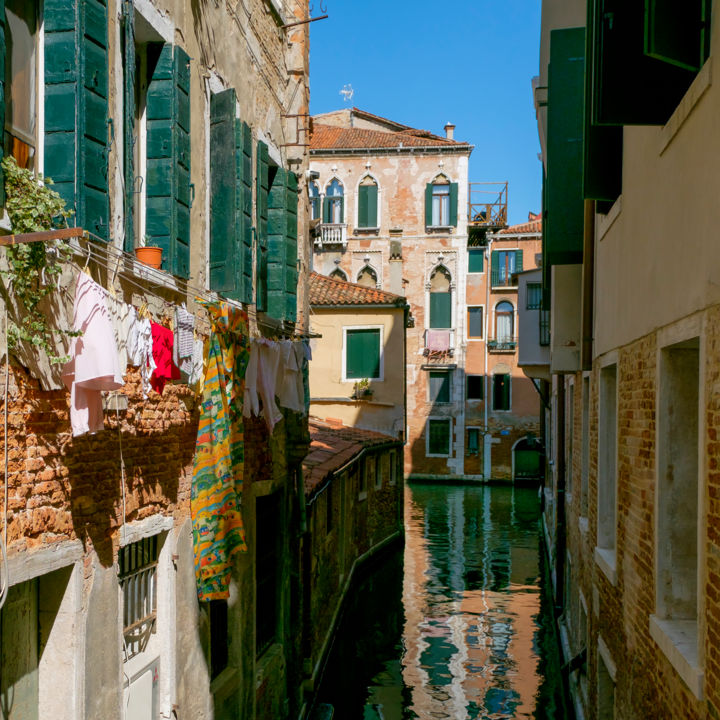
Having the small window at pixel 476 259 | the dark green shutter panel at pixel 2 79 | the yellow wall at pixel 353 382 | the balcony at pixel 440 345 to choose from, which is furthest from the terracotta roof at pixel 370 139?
the dark green shutter panel at pixel 2 79

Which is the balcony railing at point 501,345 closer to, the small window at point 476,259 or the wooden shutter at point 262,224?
the small window at point 476,259

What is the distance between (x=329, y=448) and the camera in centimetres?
1633

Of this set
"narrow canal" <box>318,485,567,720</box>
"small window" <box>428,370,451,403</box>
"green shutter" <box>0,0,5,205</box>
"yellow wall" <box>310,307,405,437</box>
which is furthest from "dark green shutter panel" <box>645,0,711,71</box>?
"small window" <box>428,370,451,403</box>

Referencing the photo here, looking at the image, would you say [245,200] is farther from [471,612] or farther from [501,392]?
[501,392]

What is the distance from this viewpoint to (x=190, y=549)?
19.5 ft

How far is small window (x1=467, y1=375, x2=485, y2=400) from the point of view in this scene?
3581 cm

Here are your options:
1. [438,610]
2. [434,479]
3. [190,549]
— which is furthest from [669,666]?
[434,479]

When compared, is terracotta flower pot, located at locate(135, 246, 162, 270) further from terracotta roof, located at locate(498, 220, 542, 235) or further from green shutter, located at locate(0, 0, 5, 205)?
terracotta roof, located at locate(498, 220, 542, 235)

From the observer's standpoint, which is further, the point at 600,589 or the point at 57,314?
the point at 600,589

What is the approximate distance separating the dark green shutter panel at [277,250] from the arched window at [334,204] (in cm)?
2664

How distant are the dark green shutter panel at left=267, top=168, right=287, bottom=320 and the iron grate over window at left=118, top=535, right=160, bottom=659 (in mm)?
3414

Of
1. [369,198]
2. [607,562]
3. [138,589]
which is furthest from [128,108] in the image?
[369,198]

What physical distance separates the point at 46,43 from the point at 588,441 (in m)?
7.39

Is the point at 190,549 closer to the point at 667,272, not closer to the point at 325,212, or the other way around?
the point at 667,272
